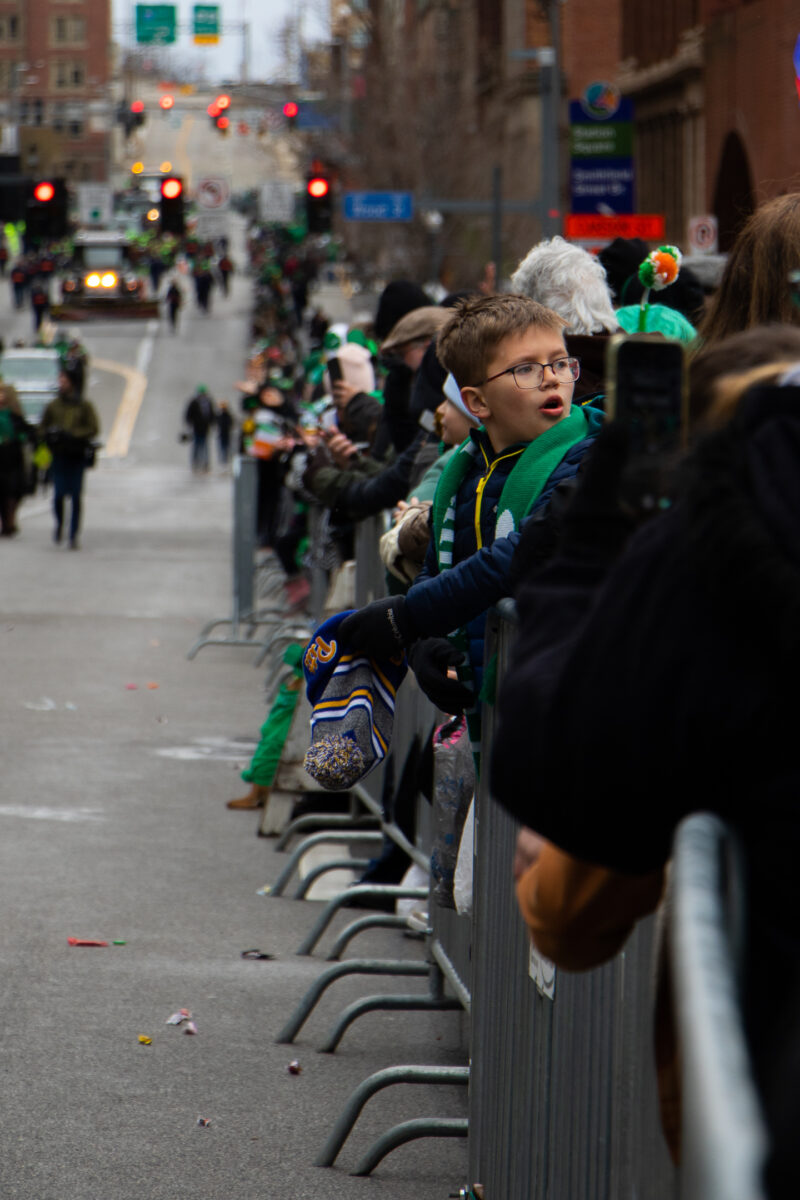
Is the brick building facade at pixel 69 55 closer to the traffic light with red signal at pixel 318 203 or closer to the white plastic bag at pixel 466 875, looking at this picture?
the traffic light with red signal at pixel 318 203

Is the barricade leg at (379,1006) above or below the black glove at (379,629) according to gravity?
below

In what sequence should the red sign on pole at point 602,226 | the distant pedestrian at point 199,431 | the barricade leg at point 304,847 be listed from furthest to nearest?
1. the distant pedestrian at point 199,431
2. the red sign on pole at point 602,226
3. the barricade leg at point 304,847

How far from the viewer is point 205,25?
245 ft

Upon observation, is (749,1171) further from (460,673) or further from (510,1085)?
(460,673)

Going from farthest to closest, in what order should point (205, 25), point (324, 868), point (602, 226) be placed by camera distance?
point (205, 25)
point (602, 226)
point (324, 868)

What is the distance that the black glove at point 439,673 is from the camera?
173 inches

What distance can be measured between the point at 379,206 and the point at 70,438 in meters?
12.9

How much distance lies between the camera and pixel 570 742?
1.93m

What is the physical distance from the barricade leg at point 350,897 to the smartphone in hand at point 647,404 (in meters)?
4.39

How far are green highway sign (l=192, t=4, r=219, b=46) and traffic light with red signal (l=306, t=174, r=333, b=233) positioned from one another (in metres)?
41.5

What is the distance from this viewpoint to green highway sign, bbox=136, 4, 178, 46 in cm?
7125

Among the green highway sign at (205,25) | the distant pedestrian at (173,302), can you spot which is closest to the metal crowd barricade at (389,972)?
the green highway sign at (205,25)

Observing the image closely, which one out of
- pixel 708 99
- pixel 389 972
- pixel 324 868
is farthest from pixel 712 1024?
pixel 708 99

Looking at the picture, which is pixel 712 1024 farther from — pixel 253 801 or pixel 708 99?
pixel 708 99
